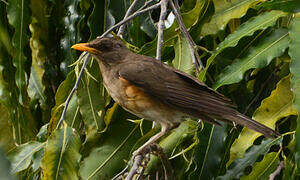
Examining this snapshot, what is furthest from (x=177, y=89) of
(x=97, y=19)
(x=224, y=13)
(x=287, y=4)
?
(x=97, y=19)

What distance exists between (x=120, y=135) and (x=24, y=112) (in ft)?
2.91

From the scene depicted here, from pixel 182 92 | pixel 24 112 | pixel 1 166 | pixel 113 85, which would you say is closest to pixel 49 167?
pixel 113 85

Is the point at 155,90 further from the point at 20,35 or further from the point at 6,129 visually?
the point at 6,129

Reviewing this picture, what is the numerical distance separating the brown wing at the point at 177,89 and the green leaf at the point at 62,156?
0.54 m

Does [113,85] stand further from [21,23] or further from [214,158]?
[21,23]

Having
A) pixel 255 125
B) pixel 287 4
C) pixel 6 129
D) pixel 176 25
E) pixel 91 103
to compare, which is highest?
pixel 287 4

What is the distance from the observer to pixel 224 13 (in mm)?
3012

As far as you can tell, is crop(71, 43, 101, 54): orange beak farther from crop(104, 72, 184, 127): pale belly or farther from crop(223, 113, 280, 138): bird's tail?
crop(223, 113, 280, 138): bird's tail

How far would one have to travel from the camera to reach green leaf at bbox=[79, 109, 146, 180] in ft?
9.25

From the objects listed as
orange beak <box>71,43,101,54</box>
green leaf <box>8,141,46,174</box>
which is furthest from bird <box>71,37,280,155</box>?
green leaf <box>8,141,46,174</box>

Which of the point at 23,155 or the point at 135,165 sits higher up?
the point at 135,165

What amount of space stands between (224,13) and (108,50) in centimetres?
78

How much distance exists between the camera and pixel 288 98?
8.40 ft

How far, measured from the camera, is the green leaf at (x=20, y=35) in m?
3.27
